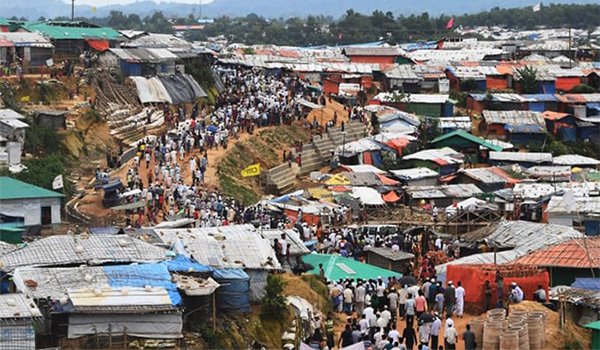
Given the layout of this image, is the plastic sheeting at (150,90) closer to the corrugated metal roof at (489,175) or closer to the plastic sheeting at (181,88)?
the plastic sheeting at (181,88)

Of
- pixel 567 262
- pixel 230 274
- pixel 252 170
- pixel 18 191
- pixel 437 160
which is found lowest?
pixel 437 160

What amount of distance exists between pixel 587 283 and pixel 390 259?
425 cm

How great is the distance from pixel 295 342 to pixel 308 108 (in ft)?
93.7

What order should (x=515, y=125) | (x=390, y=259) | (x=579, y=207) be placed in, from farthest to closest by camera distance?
(x=515, y=125) → (x=579, y=207) → (x=390, y=259)

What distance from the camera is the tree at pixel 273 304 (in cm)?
1630

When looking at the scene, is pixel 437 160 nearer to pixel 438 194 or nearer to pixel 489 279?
pixel 438 194

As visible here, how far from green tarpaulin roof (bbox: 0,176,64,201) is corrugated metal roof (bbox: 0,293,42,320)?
8.98 m

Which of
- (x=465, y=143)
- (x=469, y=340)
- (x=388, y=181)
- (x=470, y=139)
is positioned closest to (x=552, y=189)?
(x=388, y=181)

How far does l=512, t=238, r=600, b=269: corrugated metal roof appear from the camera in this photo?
2089 cm

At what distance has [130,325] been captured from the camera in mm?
14367

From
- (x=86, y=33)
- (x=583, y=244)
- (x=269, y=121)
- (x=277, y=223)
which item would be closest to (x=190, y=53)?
(x=86, y=33)

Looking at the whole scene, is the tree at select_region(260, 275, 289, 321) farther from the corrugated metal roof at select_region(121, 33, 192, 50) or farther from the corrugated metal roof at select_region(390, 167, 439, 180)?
the corrugated metal roof at select_region(121, 33, 192, 50)

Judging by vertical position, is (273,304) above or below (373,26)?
below

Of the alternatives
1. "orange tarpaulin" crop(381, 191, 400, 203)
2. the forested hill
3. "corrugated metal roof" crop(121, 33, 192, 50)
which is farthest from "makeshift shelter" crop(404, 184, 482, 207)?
the forested hill
